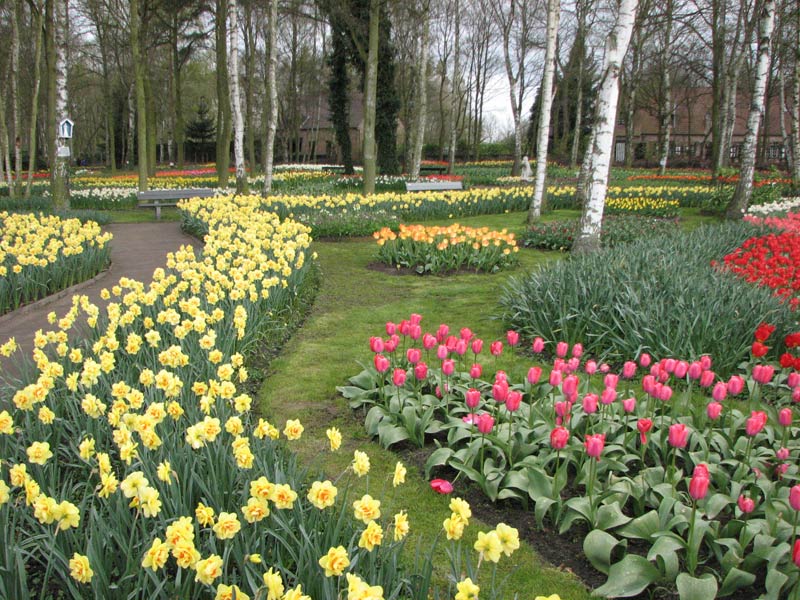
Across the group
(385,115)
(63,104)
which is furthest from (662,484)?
(385,115)

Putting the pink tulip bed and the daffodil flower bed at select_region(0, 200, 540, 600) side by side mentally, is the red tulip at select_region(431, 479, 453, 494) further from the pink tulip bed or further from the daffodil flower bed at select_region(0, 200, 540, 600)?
the daffodil flower bed at select_region(0, 200, 540, 600)

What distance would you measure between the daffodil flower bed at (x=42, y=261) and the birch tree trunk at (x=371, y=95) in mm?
9427

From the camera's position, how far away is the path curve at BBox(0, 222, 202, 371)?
6.12 metres

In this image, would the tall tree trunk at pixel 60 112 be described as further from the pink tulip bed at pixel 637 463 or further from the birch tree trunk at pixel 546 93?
the pink tulip bed at pixel 637 463

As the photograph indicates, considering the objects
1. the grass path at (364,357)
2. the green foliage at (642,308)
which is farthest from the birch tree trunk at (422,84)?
the green foliage at (642,308)

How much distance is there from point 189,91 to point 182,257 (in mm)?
47899

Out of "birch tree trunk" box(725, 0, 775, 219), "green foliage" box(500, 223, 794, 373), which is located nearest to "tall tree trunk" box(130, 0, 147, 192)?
"green foliage" box(500, 223, 794, 373)

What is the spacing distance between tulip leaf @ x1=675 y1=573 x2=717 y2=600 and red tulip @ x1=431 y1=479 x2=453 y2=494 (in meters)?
1.17

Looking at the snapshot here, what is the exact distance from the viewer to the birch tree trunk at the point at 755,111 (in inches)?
515

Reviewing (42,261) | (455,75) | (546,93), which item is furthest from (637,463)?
(455,75)

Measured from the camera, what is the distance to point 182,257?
19.1ft

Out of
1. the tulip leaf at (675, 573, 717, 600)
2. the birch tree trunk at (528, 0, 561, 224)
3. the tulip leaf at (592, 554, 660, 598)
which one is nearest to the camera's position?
the tulip leaf at (675, 573, 717, 600)

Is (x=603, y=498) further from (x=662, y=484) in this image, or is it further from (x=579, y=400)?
(x=579, y=400)

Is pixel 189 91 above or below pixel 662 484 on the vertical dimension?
above
